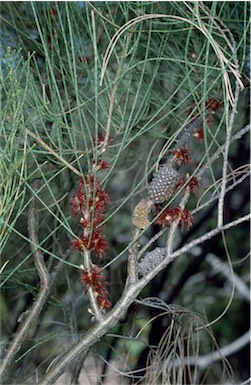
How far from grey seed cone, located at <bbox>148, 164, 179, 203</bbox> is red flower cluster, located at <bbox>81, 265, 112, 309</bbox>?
0.11 meters

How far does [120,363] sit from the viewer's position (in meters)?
1.29

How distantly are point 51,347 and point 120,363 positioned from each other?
439 mm

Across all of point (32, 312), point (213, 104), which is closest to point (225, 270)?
point (213, 104)

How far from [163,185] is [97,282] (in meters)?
0.13

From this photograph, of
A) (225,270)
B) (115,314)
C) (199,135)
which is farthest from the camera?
(225,270)

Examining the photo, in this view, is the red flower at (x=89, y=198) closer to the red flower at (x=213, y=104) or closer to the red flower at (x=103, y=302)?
the red flower at (x=103, y=302)

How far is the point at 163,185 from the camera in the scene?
856 mm

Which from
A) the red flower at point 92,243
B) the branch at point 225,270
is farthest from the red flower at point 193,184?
the branch at point 225,270

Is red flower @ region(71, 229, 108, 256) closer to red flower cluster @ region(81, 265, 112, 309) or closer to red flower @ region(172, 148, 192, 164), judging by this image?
red flower cluster @ region(81, 265, 112, 309)

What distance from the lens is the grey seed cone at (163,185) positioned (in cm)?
86

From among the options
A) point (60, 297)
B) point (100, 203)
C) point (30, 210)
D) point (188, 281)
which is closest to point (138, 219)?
point (100, 203)

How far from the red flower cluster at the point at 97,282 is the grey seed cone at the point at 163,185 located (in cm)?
11

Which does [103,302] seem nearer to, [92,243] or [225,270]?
[92,243]

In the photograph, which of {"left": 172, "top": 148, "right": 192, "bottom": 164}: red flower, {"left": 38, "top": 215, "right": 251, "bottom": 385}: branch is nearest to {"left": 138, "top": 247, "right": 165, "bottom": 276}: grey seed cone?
{"left": 38, "top": 215, "right": 251, "bottom": 385}: branch
